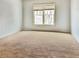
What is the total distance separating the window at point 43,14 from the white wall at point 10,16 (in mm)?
1106

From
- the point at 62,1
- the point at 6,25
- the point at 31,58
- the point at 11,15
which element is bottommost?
the point at 31,58

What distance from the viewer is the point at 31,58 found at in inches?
127

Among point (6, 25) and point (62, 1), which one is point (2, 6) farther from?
point (62, 1)

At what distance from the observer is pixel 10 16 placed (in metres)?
7.89

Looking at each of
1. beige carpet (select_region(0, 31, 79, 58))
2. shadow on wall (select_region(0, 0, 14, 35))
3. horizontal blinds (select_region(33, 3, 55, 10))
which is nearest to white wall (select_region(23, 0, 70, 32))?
horizontal blinds (select_region(33, 3, 55, 10))

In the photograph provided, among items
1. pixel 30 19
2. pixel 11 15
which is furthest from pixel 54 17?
pixel 11 15

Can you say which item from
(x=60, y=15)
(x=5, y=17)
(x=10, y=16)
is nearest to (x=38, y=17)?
(x=60, y=15)

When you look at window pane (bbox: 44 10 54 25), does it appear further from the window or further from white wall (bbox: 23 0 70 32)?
white wall (bbox: 23 0 70 32)

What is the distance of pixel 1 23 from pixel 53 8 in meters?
4.03

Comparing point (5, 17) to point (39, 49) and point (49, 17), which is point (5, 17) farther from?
point (39, 49)

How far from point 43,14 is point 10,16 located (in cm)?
267

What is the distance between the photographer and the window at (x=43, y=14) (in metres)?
9.56

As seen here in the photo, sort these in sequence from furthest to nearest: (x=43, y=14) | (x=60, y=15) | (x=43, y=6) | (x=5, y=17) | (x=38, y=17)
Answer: (x=38, y=17)
(x=43, y=14)
(x=43, y=6)
(x=60, y=15)
(x=5, y=17)

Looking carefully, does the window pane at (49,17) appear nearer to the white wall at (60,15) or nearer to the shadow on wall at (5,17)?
the white wall at (60,15)
